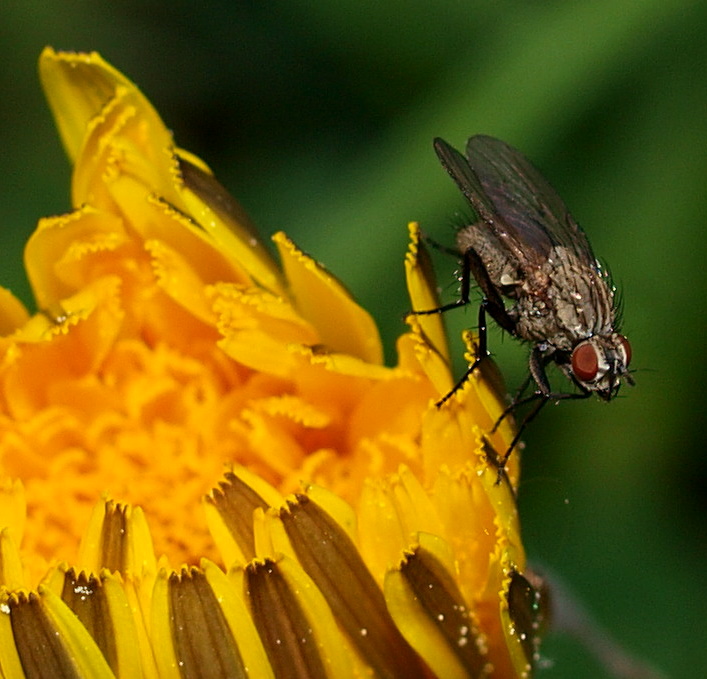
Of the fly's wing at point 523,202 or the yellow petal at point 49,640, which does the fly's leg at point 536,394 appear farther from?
the yellow petal at point 49,640

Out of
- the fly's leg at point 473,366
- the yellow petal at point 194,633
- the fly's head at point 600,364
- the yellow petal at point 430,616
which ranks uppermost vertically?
the fly's leg at point 473,366

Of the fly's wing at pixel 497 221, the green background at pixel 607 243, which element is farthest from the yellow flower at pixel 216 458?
the green background at pixel 607 243

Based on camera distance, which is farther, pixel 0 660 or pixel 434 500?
pixel 434 500

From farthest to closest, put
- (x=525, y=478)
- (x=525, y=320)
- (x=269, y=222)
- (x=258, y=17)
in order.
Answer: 1. (x=258, y=17)
2. (x=269, y=222)
3. (x=525, y=478)
4. (x=525, y=320)

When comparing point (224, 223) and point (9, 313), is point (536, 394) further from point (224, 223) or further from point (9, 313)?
point (9, 313)

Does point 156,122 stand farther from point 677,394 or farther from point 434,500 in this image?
point 677,394

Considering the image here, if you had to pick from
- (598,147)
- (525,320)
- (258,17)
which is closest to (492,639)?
(525,320)

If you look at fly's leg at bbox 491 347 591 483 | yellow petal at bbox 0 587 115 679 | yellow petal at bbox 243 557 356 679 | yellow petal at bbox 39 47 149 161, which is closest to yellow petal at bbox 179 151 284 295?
yellow petal at bbox 39 47 149 161
